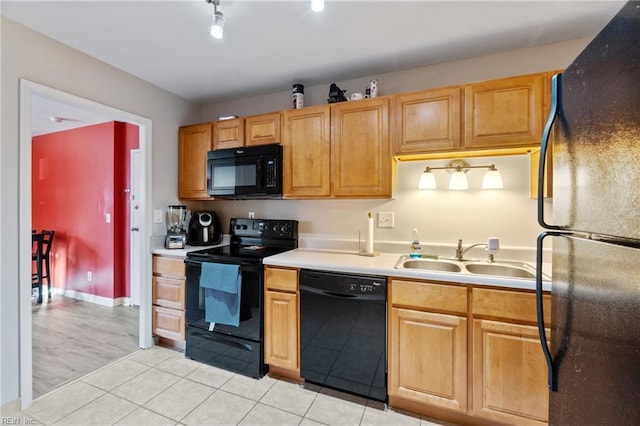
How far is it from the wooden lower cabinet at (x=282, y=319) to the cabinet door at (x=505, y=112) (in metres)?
1.57

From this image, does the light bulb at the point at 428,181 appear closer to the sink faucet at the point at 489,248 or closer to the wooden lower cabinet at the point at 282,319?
the sink faucet at the point at 489,248

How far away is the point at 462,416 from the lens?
1.70m

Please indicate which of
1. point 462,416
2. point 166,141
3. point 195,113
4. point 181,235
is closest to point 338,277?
point 462,416

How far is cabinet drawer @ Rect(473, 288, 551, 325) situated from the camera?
1.48m

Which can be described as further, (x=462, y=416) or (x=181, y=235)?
(x=181, y=235)

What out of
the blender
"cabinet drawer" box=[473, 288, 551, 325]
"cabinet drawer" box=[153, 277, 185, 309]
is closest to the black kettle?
the blender

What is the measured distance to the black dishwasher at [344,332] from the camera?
5.89ft

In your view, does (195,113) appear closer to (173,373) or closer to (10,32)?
(10,32)

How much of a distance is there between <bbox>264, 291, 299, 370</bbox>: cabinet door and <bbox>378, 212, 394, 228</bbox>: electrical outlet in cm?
94

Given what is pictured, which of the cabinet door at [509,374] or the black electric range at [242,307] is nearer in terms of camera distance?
the cabinet door at [509,374]

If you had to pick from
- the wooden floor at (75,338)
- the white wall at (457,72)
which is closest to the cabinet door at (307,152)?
the white wall at (457,72)

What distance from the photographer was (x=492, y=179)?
6.66 feet

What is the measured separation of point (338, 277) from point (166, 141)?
2196 millimetres

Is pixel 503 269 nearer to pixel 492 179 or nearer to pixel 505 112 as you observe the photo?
pixel 492 179
